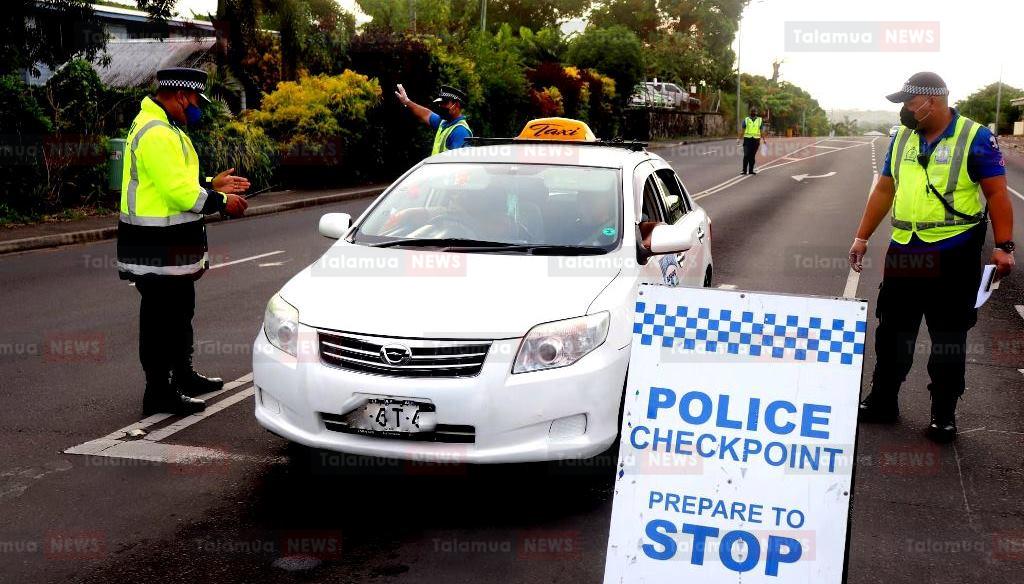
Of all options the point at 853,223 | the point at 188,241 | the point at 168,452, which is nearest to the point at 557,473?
the point at 168,452

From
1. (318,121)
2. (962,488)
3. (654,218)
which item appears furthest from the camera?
(318,121)

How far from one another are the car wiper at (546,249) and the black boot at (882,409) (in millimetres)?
1999

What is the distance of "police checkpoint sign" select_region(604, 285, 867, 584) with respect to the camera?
3402mm

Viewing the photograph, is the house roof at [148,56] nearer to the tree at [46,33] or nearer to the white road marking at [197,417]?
the tree at [46,33]

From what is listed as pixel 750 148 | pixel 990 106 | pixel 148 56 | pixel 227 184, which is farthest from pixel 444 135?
pixel 990 106

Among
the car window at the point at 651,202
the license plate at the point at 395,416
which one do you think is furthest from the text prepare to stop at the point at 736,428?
the car window at the point at 651,202

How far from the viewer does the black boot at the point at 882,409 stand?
6.10m

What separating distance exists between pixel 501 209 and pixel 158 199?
2001 millimetres

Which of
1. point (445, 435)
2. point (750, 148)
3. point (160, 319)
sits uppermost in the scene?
point (750, 148)

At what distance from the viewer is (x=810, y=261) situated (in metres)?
12.6

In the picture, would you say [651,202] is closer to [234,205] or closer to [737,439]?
[234,205]

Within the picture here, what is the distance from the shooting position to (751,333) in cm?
354

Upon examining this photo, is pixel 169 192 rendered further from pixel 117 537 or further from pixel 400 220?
pixel 117 537

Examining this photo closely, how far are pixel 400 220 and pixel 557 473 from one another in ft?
5.99
